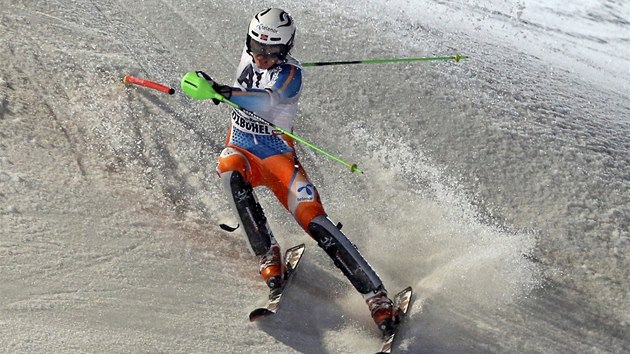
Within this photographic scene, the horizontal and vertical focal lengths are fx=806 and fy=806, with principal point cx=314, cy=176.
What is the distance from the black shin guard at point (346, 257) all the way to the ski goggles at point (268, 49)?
142 centimetres

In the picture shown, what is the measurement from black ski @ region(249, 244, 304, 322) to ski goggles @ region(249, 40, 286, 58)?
5.43ft

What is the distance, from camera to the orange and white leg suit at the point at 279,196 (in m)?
6.21

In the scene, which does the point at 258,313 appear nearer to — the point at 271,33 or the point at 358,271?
the point at 358,271

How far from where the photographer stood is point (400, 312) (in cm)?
627

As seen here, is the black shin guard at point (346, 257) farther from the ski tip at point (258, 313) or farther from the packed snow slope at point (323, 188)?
the ski tip at point (258, 313)

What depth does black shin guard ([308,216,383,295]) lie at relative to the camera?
617 cm

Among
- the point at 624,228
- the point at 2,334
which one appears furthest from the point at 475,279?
the point at 2,334

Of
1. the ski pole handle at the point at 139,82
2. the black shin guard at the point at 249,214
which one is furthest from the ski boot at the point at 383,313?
the ski pole handle at the point at 139,82

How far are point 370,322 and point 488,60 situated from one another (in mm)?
5288

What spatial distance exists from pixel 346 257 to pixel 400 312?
609 mm

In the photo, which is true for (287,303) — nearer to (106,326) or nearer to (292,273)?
(292,273)

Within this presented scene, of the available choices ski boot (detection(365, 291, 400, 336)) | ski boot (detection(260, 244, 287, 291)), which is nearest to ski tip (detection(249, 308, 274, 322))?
ski boot (detection(260, 244, 287, 291))

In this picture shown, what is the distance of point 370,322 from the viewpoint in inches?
249

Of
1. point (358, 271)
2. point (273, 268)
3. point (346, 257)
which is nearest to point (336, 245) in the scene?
point (346, 257)
